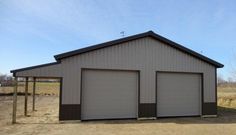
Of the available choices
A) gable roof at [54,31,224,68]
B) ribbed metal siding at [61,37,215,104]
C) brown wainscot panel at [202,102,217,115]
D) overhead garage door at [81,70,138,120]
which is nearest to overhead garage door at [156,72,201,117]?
brown wainscot panel at [202,102,217,115]

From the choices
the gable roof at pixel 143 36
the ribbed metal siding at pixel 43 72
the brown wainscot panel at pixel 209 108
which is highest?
the gable roof at pixel 143 36

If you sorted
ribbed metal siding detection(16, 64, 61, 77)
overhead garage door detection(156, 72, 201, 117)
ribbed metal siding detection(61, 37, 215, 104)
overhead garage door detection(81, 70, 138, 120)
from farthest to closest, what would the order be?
overhead garage door detection(156, 72, 201, 117) < overhead garage door detection(81, 70, 138, 120) < ribbed metal siding detection(61, 37, 215, 104) < ribbed metal siding detection(16, 64, 61, 77)

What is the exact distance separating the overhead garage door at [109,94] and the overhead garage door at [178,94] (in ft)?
5.00

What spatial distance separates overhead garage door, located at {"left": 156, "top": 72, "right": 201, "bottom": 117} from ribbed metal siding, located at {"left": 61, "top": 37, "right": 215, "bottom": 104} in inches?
17.1

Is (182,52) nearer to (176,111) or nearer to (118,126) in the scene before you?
(176,111)

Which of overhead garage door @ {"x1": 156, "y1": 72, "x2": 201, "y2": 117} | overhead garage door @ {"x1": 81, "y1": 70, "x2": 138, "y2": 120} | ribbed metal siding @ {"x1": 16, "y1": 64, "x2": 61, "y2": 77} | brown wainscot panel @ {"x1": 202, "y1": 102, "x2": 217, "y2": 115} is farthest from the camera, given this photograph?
brown wainscot panel @ {"x1": 202, "y1": 102, "x2": 217, "y2": 115}

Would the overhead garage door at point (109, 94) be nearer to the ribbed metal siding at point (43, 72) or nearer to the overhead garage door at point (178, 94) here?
the ribbed metal siding at point (43, 72)

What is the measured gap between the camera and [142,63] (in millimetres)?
14492

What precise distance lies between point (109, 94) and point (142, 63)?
2.34 m

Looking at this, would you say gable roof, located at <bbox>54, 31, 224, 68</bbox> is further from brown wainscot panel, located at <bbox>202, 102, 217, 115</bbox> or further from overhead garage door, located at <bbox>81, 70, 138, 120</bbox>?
brown wainscot panel, located at <bbox>202, 102, 217, 115</bbox>

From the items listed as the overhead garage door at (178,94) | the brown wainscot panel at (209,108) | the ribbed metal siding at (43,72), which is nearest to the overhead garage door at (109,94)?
the ribbed metal siding at (43,72)

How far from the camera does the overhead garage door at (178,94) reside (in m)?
15.0

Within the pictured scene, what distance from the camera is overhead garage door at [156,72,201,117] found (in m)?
15.0

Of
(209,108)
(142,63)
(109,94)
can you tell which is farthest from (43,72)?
(209,108)
